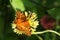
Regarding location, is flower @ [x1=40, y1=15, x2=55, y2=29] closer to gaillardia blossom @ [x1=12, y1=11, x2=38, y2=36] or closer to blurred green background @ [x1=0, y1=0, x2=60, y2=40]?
blurred green background @ [x1=0, y1=0, x2=60, y2=40]

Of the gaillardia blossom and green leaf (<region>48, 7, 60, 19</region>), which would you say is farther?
green leaf (<region>48, 7, 60, 19</region>)

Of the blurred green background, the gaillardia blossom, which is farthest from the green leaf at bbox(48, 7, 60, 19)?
the gaillardia blossom

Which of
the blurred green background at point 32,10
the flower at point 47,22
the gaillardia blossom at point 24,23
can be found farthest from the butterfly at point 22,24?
the flower at point 47,22

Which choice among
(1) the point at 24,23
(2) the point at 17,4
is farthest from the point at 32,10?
Result: (1) the point at 24,23

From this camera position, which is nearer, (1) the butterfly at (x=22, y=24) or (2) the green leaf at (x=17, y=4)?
(1) the butterfly at (x=22, y=24)

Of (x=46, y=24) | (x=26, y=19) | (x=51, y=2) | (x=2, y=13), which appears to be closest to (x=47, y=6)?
(x=51, y=2)

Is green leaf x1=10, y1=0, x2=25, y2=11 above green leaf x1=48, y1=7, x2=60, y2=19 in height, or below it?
above

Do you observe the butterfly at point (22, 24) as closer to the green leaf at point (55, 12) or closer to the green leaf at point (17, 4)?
the green leaf at point (17, 4)
